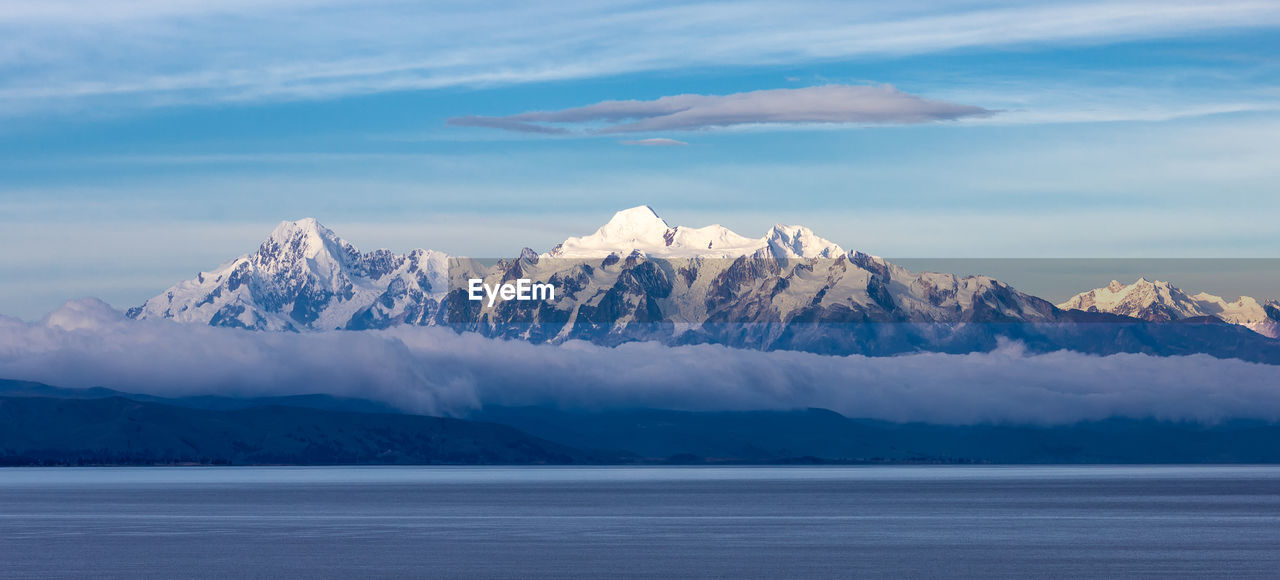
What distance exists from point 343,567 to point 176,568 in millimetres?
10114

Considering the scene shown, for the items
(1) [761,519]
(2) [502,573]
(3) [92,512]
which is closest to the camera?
(2) [502,573]

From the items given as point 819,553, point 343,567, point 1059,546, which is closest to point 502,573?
point 343,567

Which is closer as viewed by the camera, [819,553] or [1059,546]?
[819,553]

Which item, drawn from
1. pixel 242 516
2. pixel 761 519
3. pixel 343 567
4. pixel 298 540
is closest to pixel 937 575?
pixel 343 567

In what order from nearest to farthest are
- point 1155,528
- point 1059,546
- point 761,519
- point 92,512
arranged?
point 1059,546 → point 1155,528 → point 761,519 → point 92,512

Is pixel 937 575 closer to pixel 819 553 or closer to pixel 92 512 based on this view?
pixel 819 553

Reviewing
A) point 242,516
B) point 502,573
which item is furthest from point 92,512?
point 502,573

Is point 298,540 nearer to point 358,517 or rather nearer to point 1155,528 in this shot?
point 358,517

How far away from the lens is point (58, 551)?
110000 mm

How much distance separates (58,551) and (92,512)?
88.1 m

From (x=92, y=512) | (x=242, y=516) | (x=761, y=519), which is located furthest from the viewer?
(x=92, y=512)

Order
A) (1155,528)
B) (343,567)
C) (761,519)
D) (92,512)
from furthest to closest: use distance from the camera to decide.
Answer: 1. (92,512)
2. (761,519)
3. (1155,528)
4. (343,567)

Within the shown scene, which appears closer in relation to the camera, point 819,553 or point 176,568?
point 176,568

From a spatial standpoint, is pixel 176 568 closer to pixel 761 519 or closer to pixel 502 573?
pixel 502 573
